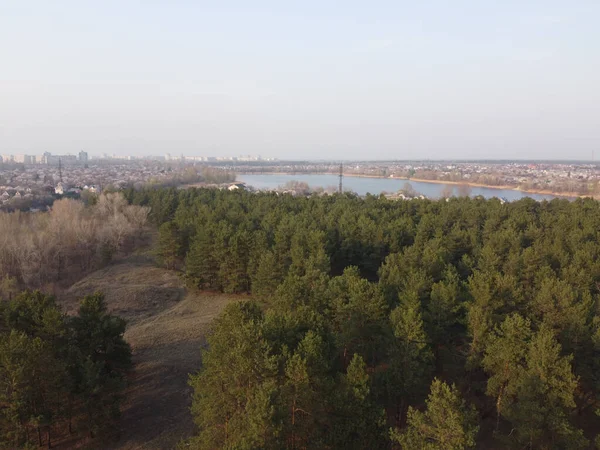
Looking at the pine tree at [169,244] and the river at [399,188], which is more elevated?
the river at [399,188]

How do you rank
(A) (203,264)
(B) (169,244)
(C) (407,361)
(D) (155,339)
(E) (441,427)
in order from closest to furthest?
(E) (441,427), (C) (407,361), (D) (155,339), (A) (203,264), (B) (169,244)

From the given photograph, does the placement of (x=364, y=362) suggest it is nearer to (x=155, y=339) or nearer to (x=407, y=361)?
(x=407, y=361)

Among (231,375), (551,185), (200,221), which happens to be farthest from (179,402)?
(551,185)

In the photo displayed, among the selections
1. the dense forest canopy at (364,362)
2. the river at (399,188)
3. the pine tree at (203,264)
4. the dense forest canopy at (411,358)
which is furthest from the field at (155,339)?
the river at (399,188)

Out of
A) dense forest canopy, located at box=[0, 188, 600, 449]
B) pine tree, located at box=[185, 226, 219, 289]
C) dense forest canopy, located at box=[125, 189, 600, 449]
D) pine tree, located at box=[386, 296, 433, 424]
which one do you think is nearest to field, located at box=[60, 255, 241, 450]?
pine tree, located at box=[185, 226, 219, 289]

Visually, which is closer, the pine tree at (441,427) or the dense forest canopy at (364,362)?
the pine tree at (441,427)

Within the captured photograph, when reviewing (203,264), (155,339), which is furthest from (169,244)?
(155,339)

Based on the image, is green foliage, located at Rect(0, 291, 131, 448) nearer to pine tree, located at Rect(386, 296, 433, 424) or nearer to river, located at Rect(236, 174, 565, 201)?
pine tree, located at Rect(386, 296, 433, 424)

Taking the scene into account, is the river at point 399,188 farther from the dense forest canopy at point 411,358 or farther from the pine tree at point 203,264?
the dense forest canopy at point 411,358

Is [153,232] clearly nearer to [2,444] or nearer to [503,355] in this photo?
Result: [2,444]
